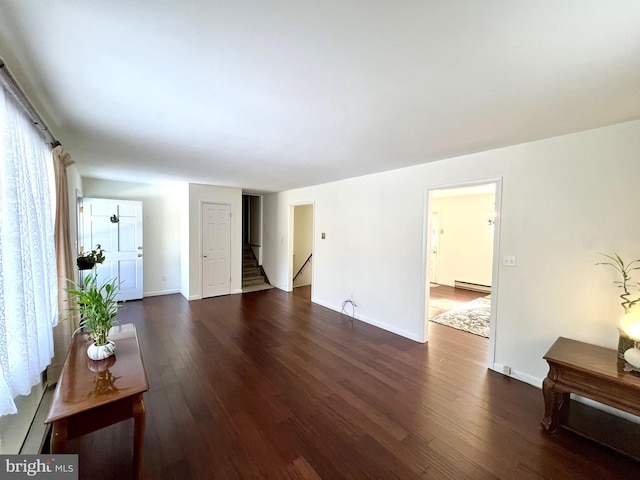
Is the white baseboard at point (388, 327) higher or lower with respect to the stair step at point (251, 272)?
lower

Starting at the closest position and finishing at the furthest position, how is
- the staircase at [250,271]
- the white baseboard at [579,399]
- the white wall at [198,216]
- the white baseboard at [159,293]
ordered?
the white baseboard at [579,399], the white wall at [198,216], the white baseboard at [159,293], the staircase at [250,271]

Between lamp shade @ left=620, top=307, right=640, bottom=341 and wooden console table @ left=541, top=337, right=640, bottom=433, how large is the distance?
0.80 feet

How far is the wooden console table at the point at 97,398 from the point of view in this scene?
124 cm

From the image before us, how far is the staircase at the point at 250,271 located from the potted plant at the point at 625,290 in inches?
249

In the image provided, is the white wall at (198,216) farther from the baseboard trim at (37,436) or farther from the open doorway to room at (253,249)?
the baseboard trim at (37,436)

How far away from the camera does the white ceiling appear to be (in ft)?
3.48

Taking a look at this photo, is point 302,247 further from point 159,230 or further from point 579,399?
point 579,399

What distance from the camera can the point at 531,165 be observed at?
2.57 m

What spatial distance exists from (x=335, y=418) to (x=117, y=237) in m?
5.29

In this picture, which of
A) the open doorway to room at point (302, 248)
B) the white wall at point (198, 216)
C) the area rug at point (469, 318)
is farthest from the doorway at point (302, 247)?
the area rug at point (469, 318)

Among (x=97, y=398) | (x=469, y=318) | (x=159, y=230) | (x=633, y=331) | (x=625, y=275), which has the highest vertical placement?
(x=159, y=230)

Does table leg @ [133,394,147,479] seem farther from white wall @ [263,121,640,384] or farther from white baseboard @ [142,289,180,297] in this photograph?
white baseboard @ [142,289,180,297]

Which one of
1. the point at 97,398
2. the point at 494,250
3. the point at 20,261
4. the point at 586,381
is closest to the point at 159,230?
the point at 20,261

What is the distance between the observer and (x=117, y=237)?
499cm
